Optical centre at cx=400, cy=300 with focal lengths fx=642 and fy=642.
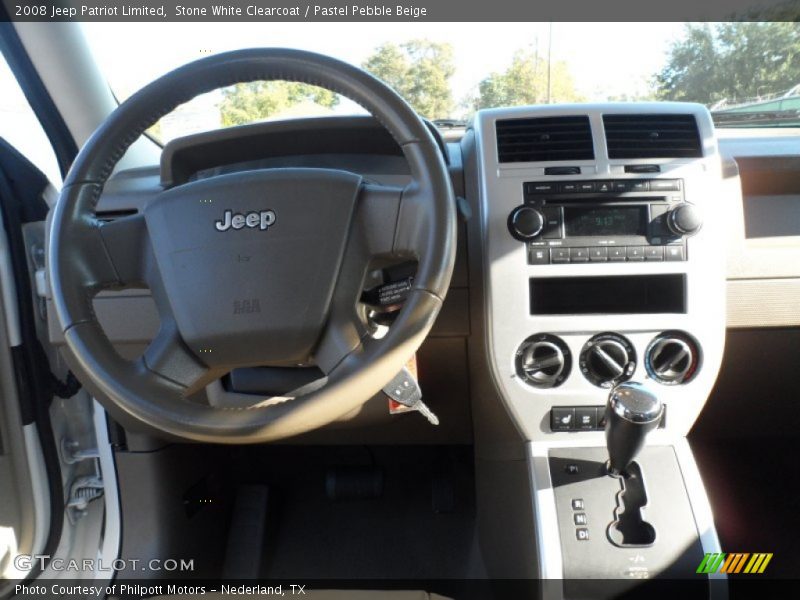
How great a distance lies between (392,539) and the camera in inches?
81.9

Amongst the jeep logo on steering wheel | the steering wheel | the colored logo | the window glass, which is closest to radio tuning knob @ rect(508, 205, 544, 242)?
the steering wheel

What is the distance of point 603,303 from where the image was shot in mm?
1361

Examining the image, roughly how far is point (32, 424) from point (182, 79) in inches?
45.5

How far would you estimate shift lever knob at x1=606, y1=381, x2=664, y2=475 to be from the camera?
1.14 meters

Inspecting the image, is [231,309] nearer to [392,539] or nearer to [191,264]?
[191,264]

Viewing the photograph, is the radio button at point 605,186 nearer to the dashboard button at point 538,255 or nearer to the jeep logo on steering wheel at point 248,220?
the dashboard button at point 538,255

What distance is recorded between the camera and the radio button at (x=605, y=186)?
1307mm

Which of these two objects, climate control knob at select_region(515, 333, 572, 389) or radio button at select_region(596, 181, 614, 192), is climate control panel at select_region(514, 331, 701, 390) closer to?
climate control knob at select_region(515, 333, 572, 389)

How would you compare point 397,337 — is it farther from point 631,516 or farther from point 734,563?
point 734,563

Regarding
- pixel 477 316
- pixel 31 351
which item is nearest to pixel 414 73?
pixel 477 316

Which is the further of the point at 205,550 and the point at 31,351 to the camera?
the point at 205,550

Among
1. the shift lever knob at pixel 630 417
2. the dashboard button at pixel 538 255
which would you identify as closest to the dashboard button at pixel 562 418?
the shift lever knob at pixel 630 417

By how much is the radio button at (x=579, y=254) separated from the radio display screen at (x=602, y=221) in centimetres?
3

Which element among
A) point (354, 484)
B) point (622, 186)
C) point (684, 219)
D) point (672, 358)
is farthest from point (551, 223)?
point (354, 484)
